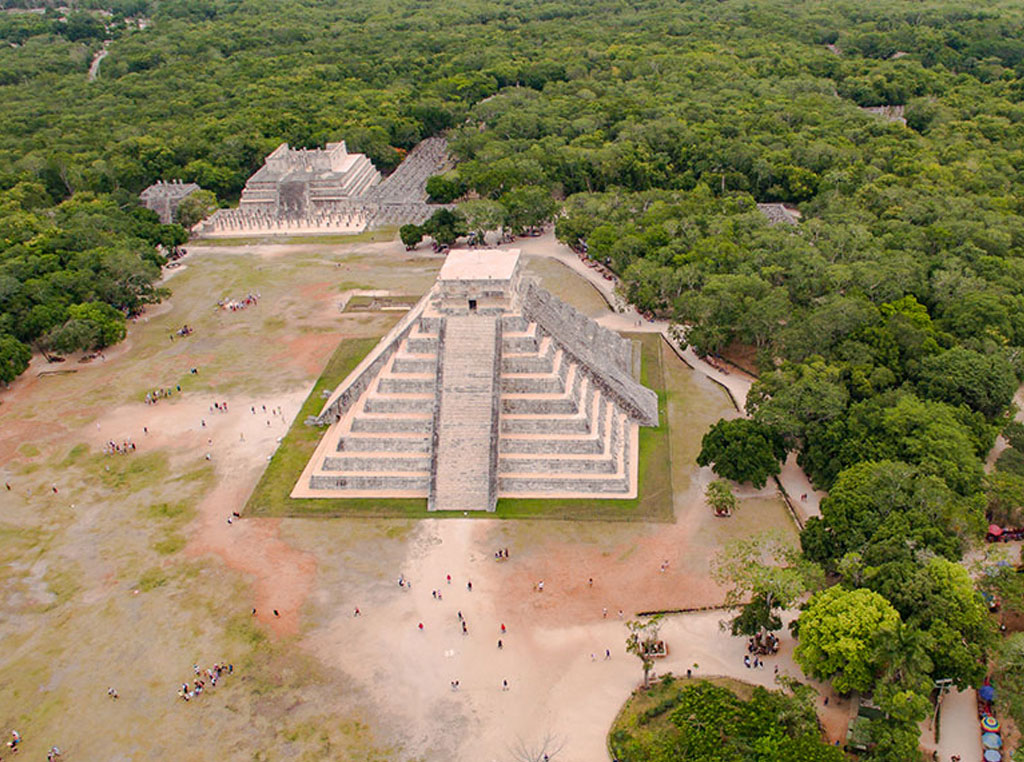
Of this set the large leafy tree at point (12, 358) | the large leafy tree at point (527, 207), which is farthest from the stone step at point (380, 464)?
the large leafy tree at point (527, 207)

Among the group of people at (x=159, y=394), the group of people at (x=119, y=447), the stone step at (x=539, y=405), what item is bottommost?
the group of people at (x=159, y=394)

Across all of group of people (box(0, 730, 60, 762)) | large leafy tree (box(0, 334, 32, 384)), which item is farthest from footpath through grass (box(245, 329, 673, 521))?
large leafy tree (box(0, 334, 32, 384))

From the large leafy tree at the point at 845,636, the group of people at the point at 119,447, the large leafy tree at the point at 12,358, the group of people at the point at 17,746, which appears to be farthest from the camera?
the large leafy tree at the point at 12,358

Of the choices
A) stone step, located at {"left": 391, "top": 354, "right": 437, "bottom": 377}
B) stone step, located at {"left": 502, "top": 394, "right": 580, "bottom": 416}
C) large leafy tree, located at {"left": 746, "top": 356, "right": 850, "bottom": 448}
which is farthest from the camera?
stone step, located at {"left": 391, "top": 354, "right": 437, "bottom": 377}

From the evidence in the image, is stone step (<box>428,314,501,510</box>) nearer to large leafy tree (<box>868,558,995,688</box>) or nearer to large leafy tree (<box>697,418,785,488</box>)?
large leafy tree (<box>697,418,785,488</box>)

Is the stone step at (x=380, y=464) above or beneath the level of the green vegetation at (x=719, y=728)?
beneath

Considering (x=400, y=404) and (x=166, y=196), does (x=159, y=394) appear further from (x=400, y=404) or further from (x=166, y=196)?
(x=166, y=196)

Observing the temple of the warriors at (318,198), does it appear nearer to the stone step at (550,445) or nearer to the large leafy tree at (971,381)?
the stone step at (550,445)

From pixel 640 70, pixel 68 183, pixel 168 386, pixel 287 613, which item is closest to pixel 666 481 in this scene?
pixel 287 613
